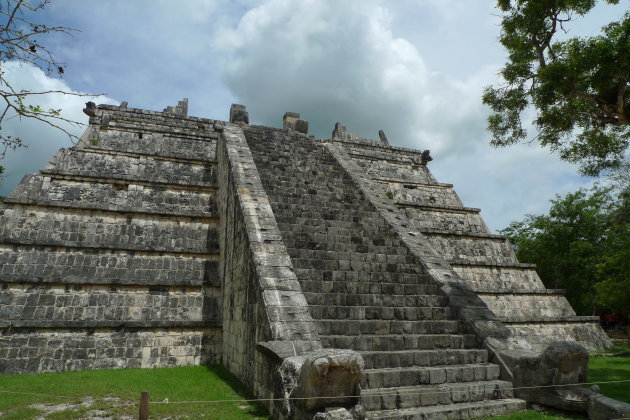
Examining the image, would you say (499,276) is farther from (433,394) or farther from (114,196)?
(114,196)

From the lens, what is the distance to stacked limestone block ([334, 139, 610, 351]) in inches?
425

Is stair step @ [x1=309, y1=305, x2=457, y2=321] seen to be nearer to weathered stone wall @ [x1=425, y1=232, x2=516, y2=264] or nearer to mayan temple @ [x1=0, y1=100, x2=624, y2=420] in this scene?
mayan temple @ [x1=0, y1=100, x2=624, y2=420]

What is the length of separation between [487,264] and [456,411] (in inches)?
283

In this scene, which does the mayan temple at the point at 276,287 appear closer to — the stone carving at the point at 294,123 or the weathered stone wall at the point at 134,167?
the weathered stone wall at the point at 134,167

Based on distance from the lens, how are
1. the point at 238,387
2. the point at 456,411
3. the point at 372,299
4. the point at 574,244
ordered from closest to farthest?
the point at 456,411
the point at 238,387
the point at 372,299
the point at 574,244

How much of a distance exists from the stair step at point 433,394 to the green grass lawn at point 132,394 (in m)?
0.45

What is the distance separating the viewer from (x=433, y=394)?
5.39 metres

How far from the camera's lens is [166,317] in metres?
8.27

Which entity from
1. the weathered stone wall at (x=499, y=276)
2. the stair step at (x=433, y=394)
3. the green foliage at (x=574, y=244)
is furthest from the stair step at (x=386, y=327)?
the green foliage at (x=574, y=244)

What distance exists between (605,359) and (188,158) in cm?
1214

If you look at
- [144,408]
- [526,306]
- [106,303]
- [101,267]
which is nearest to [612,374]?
[526,306]

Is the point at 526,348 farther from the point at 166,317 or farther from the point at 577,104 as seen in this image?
the point at 166,317

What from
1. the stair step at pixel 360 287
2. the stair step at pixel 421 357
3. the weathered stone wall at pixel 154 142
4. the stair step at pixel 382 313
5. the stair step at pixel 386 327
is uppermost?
the weathered stone wall at pixel 154 142

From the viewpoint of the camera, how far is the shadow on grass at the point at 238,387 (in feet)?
17.4
